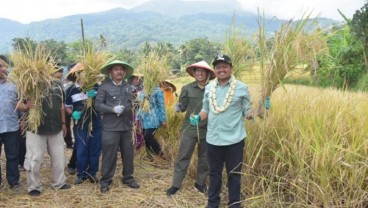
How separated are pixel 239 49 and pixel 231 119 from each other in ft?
3.31

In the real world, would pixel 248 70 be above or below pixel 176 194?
above

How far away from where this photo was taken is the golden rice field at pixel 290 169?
3.14 m

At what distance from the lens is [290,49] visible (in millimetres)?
3592

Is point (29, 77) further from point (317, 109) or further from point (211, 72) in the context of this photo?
point (317, 109)

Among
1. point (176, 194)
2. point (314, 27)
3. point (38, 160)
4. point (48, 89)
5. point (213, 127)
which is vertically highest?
point (314, 27)

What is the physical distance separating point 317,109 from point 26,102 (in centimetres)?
303

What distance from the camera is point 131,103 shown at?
14.5 feet

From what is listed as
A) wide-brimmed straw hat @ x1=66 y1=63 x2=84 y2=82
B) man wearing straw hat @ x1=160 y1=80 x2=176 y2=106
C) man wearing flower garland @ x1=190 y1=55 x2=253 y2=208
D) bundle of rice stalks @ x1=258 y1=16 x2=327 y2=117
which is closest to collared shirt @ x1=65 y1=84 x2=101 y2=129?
wide-brimmed straw hat @ x1=66 y1=63 x2=84 y2=82

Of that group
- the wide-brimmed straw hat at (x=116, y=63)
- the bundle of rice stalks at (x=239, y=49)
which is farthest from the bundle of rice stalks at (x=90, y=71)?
the bundle of rice stalks at (x=239, y=49)

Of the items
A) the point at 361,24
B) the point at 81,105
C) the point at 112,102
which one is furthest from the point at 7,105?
the point at 361,24

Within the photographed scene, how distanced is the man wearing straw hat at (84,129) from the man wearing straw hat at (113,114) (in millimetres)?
324

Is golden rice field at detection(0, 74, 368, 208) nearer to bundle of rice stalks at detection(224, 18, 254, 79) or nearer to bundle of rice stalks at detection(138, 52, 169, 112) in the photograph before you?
bundle of rice stalks at detection(224, 18, 254, 79)

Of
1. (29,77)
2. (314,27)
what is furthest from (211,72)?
(29,77)

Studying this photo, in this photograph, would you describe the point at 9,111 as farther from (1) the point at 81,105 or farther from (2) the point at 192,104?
(2) the point at 192,104
